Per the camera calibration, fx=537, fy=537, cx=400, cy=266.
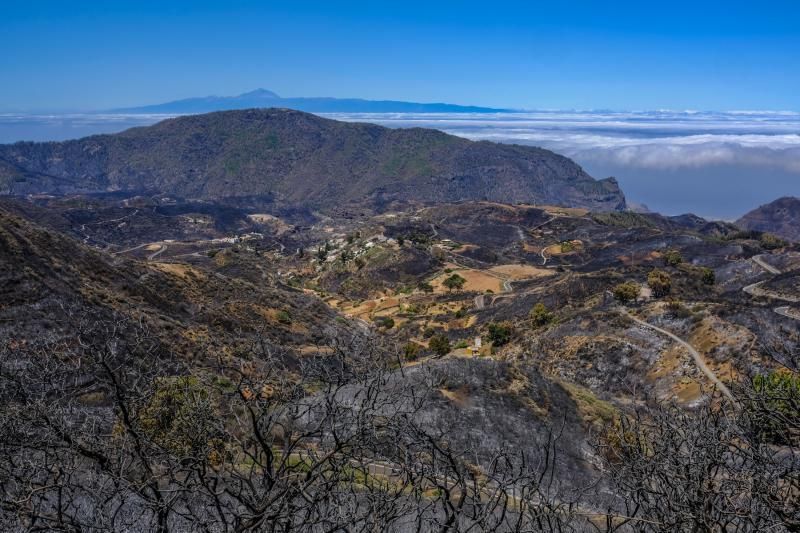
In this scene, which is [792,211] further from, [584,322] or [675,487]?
[675,487]

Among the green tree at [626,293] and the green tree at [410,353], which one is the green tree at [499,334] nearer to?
the green tree at [410,353]

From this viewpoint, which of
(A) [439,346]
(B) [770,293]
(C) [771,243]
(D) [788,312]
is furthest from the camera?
(C) [771,243]

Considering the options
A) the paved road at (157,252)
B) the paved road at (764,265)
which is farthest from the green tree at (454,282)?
the paved road at (157,252)

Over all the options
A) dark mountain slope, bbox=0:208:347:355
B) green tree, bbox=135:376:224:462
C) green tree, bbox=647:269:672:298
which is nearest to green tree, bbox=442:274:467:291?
dark mountain slope, bbox=0:208:347:355

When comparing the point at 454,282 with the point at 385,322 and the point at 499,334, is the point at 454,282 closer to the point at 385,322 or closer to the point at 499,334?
the point at 385,322

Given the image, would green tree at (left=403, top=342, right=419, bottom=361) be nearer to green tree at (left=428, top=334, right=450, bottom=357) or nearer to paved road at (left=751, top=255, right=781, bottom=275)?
green tree at (left=428, top=334, right=450, bottom=357)

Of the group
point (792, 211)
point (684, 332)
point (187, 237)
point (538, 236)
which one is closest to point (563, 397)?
point (684, 332)

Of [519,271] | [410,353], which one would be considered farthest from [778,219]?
[410,353]
